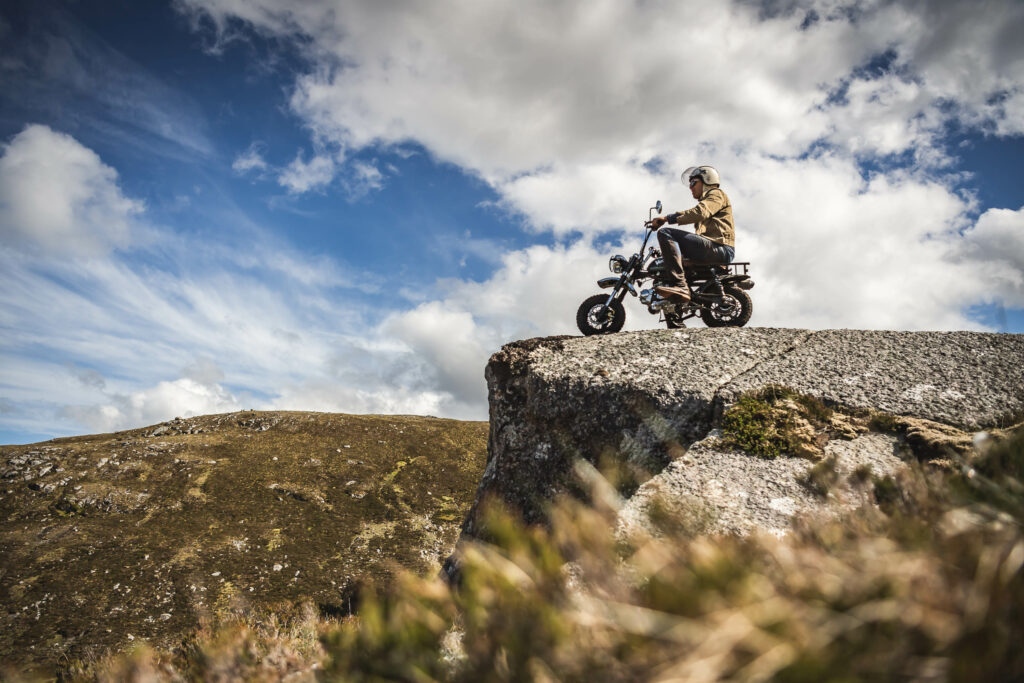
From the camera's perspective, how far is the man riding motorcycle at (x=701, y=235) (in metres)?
9.94

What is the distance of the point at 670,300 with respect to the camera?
999 centimetres

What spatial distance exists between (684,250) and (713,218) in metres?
0.82

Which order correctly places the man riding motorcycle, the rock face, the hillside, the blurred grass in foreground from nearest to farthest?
the blurred grass in foreground < the rock face < the man riding motorcycle < the hillside

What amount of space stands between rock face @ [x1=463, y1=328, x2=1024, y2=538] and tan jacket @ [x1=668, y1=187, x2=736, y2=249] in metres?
3.14

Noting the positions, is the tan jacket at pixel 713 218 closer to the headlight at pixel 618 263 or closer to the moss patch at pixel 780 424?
the headlight at pixel 618 263

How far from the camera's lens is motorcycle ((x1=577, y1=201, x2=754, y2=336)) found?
10.0 m

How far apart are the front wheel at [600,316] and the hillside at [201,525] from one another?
560 centimetres

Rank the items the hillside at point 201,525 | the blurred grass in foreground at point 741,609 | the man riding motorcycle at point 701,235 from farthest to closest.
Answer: the hillside at point 201,525
the man riding motorcycle at point 701,235
the blurred grass in foreground at point 741,609

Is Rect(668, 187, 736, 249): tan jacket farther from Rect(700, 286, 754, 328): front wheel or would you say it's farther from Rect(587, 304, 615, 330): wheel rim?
Rect(587, 304, 615, 330): wheel rim

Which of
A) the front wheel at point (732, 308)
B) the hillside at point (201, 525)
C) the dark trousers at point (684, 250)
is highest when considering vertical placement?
the dark trousers at point (684, 250)

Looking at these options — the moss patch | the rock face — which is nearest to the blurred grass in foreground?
the rock face

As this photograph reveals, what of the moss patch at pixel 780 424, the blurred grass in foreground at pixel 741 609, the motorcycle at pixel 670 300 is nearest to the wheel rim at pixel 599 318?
the motorcycle at pixel 670 300

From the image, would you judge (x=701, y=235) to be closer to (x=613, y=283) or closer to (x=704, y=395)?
(x=613, y=283)

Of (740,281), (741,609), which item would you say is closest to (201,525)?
(740,281)
